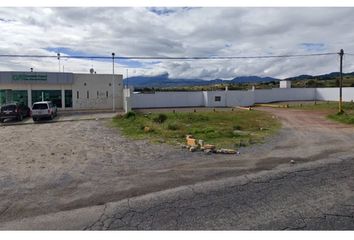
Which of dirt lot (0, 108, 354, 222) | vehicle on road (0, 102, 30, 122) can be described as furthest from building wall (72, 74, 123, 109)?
dirt lot (0, 108, 354, 222)

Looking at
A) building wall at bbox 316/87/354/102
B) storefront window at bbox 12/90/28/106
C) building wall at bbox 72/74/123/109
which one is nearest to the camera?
storefront window at bbox 12/90/28/106

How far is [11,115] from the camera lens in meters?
29.3

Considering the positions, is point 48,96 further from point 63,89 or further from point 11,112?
point 11,112

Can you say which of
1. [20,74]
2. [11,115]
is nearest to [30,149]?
[11,115]

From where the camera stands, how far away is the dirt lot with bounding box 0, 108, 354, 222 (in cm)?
741

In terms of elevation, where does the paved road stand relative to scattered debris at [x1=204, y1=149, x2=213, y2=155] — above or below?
below

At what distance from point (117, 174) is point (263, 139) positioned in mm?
8336

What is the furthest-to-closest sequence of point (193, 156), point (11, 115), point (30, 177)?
point (11, 115) < point (193, 156) < point (30, 177)

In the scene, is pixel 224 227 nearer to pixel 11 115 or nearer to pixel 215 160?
pixel 215 160

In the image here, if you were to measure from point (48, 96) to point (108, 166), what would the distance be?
3060cm

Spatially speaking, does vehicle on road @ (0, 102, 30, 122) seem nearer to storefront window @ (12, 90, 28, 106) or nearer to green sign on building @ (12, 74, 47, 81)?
storefront window @ (12, 90, 28, 106)

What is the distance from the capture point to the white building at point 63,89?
36.9 metres

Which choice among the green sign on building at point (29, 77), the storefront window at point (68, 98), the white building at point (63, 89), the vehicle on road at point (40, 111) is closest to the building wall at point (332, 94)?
the white building at point (63, 89)

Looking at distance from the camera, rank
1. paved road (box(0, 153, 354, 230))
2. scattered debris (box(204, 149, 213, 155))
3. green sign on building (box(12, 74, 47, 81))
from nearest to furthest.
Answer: paved road (box(0, 153, 354, 230)) < scattered debris (box(204, 149, 213, 155)) < green sign on building (box(12, 74, 47, 81))
